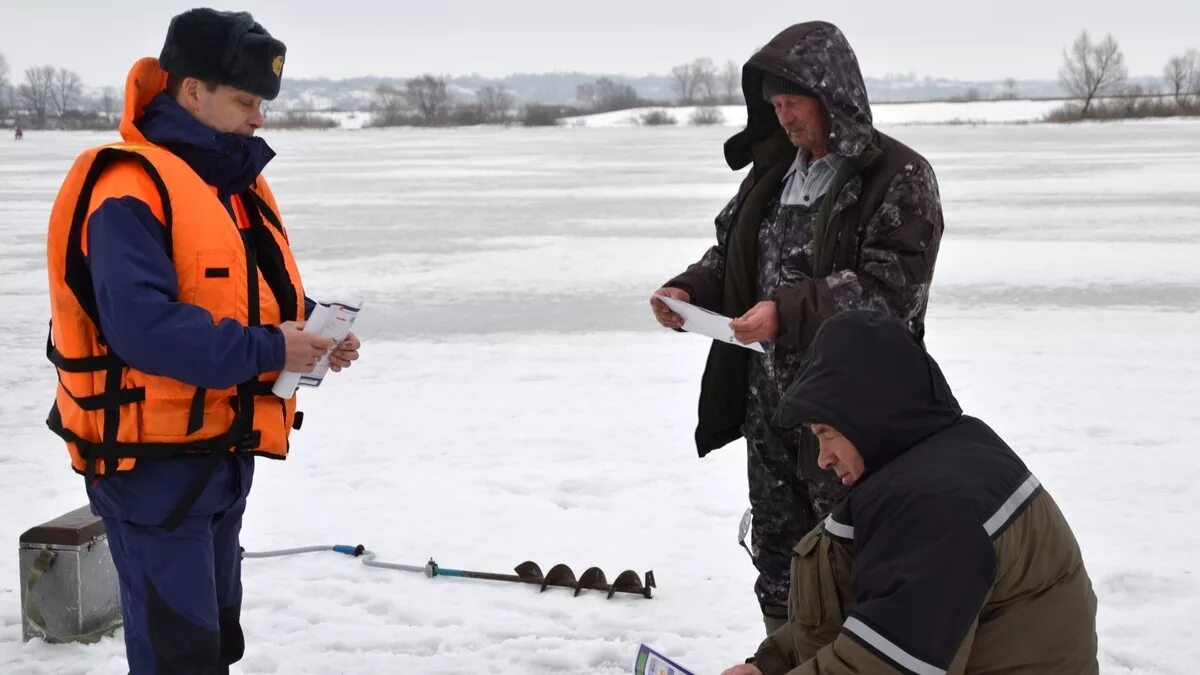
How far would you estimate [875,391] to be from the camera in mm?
1996

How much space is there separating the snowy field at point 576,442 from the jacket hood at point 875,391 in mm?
2074

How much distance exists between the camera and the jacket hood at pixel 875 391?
199 cm

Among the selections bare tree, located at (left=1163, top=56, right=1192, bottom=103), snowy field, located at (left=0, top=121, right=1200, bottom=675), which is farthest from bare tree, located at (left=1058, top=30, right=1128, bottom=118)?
snowy field, located at (left=0, top=121, right=1200, bottom=675)

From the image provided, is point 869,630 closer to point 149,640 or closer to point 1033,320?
point 149,640

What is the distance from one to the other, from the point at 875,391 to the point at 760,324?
1020 mm

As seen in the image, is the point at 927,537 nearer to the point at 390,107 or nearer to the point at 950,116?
the point at 950,116

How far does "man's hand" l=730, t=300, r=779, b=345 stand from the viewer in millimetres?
3010

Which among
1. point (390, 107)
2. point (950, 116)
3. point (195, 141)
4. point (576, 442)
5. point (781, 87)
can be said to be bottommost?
point (576, 442)

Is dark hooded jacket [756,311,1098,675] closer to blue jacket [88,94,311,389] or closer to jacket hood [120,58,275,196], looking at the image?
blue jacket [88,94,311,389]

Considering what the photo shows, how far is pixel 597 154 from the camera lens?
1500 inches

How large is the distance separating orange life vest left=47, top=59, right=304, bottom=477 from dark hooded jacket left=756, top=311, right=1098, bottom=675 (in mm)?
1300

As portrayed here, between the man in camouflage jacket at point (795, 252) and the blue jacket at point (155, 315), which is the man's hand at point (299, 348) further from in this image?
the man in camouflage jacket at point (795, 252)

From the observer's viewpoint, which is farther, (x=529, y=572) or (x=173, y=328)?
(x=529, y=572)

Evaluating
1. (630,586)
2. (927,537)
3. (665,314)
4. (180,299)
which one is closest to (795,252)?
(665,314)
